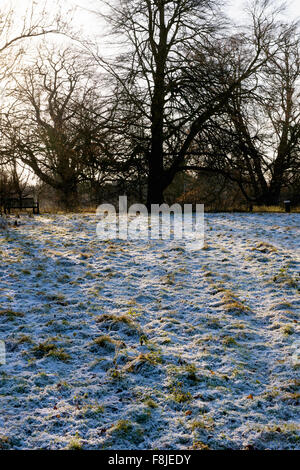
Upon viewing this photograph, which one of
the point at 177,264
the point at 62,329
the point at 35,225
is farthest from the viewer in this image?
the point at 35,225

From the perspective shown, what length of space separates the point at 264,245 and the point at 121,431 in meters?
6.26

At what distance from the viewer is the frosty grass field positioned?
3.19 meters

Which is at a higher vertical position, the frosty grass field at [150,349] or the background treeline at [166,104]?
the background treeline at [166,104]

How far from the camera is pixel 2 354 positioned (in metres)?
4.29

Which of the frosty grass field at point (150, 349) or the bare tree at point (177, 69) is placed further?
the bare tree at point (177, 69)

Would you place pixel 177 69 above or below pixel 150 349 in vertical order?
above

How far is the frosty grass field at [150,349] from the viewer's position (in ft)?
10.5

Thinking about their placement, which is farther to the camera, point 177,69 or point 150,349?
point 177,69

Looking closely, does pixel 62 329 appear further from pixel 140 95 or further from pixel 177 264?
pixel 140 95

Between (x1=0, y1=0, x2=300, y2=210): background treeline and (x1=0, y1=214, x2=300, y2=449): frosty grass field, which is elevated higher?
(x1=0, y1=0, x2=300, y2=210): background treeline

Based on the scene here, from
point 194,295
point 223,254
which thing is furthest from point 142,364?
point 223,254

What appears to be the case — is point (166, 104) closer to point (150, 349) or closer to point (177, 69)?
point (177, 69)

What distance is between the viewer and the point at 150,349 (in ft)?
14.6

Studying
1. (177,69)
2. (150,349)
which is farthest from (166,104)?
(150,349)
